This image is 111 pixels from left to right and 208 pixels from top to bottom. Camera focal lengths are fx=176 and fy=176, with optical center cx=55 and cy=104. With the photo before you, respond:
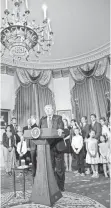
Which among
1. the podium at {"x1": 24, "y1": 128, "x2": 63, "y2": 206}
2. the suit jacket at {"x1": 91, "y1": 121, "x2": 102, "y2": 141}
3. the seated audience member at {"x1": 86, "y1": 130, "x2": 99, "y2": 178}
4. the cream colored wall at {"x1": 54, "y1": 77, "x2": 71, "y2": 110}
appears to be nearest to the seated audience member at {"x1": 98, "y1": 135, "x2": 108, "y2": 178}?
the seated audience member at {"x1": 86, "y1": 130, "x2": 99, "y2": 178}

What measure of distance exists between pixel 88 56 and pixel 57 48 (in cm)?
165

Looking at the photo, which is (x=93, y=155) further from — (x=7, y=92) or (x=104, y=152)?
(x=7, y=92)

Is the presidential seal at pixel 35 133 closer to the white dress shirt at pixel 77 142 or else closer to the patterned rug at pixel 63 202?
the patterned rug at pixel 63 202

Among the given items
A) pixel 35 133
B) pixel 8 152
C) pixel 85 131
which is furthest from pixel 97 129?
pixel 35 133

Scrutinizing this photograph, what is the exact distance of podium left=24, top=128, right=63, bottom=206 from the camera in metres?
2.46

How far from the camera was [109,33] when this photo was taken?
277 inches

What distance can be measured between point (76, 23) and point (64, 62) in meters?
2.82

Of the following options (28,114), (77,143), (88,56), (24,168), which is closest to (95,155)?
(77,143)

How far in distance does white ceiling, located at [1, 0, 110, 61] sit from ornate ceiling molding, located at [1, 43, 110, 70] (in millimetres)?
266

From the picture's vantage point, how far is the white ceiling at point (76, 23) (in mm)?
5566

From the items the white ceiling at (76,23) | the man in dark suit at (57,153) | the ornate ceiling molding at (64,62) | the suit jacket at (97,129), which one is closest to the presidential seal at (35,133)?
the man in dark suit at (57,153)

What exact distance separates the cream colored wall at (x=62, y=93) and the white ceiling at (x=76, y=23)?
1380 mm

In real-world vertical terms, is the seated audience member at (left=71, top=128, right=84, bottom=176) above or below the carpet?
above

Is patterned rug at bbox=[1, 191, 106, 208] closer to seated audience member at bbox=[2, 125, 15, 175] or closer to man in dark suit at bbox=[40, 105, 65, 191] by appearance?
man in dark suit at bbox=[40, 105, 65, 191]
